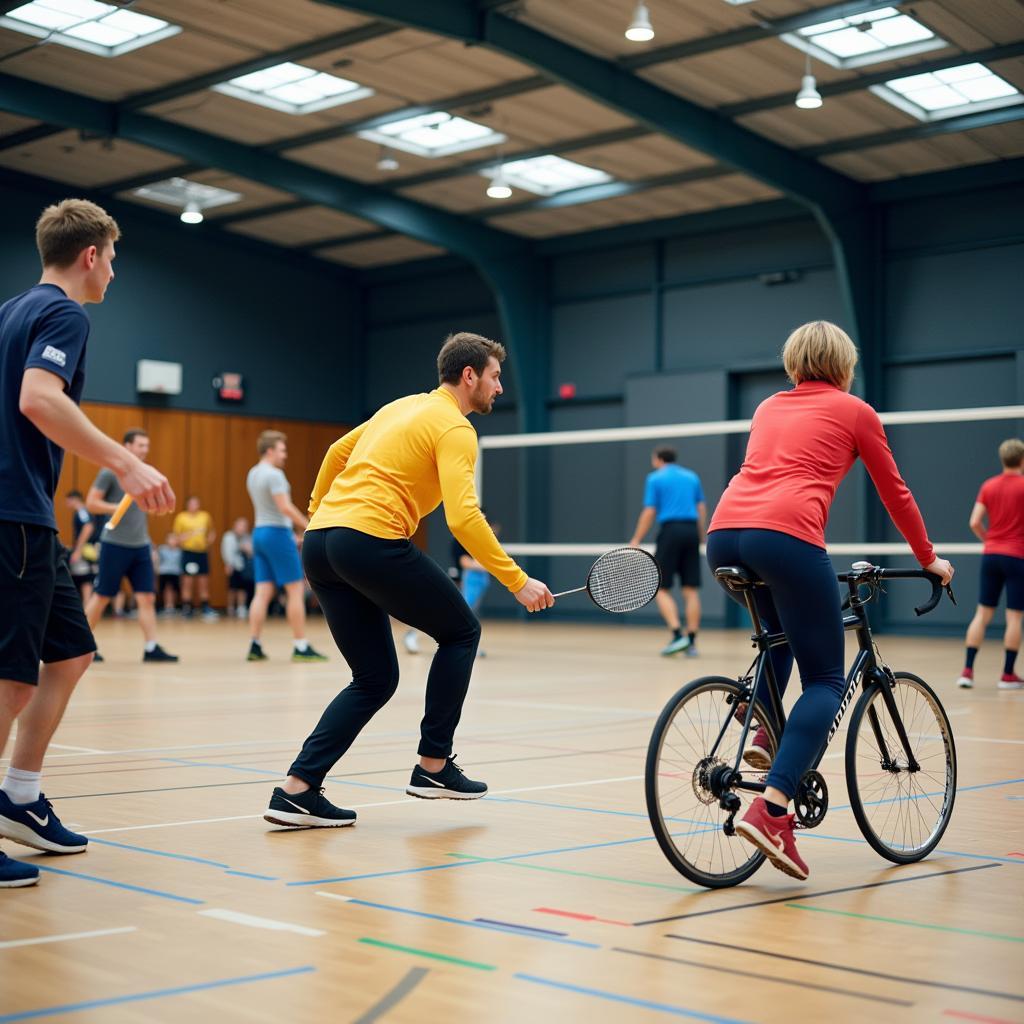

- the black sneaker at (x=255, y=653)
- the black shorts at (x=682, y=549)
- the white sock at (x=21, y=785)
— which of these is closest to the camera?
the white sock at (x=21, y=785)

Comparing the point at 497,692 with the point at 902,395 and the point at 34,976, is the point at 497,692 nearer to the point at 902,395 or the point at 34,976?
the point at 34,976

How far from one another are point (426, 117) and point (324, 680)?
10.3 metres

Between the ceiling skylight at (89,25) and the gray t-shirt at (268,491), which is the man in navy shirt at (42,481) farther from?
the ceiling skylight at (89,25)

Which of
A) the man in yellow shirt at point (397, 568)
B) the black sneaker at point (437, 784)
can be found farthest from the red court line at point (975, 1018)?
the black sneaker at point (437, 784)

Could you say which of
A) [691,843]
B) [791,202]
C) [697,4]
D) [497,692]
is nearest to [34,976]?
[691,843]

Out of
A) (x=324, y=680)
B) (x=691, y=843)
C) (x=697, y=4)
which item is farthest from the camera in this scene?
(x=697, y=4)

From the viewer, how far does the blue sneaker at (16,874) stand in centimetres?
417

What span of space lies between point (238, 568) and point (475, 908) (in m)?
22.3

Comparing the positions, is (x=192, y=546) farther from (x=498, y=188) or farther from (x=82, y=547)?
(x=498, y=188)

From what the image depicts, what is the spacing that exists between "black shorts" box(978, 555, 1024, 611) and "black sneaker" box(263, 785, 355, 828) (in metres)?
7.38

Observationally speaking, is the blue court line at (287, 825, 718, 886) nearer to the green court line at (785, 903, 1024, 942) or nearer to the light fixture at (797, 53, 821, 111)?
the green court line at (785, 903, 1024, 942)

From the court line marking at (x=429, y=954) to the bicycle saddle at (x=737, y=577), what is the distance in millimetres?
1487

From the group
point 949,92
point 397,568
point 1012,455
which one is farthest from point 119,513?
point 949,92

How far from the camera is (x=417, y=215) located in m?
24.0
